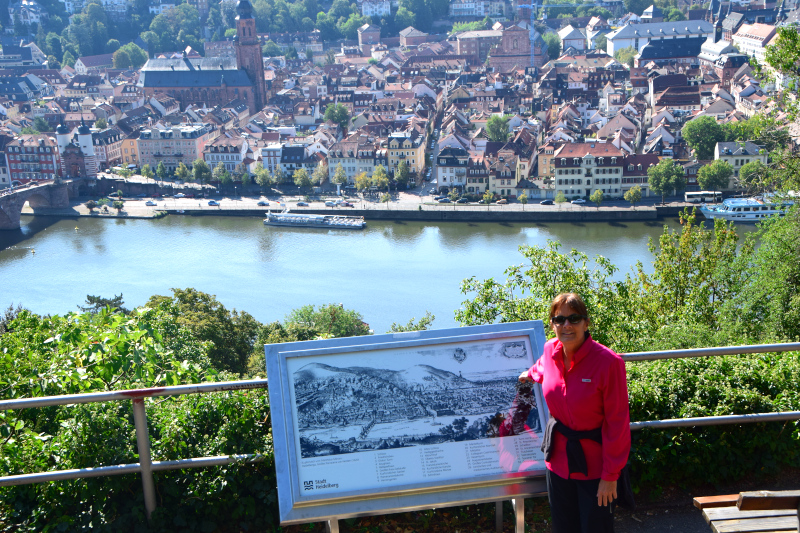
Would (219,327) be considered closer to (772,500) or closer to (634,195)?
(772,500)

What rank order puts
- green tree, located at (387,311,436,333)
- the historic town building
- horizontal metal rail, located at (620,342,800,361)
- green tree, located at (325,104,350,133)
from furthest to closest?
1. the historic town building
2. green tree, located at (325,104,350,133)
3. green tree, located at (387,311,436,333)
4. horizontal metal rail, located at (620,342,800,361)

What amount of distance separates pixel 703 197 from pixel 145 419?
1802 cm

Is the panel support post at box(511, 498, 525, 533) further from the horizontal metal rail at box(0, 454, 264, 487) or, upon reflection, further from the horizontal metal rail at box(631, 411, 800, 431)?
the horizontal metal rail at box(0, 454, 264, 487)

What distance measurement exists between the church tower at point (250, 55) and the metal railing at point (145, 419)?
32.2 metres

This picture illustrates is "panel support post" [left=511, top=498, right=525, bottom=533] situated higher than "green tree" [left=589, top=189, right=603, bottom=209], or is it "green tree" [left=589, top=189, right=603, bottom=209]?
"panel support post" [left=511, top=498, right=525, bottom=533]

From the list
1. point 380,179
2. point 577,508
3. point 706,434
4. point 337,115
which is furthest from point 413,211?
point 577,508

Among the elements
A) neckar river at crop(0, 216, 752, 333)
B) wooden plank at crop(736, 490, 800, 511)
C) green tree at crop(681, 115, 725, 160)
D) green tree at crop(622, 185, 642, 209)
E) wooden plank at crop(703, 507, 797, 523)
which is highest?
wooden plank at crop(736, 490, 800, 511)

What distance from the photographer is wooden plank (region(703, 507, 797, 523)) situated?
3.64 ft

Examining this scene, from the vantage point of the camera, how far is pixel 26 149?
2428cm

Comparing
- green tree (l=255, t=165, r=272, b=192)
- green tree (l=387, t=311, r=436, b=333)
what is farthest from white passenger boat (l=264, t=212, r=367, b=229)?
green tree (l=387, t=311, r=436, b=333)

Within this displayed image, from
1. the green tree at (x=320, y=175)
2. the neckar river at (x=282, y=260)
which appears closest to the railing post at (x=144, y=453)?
the neckar river at (x=282, y=260)

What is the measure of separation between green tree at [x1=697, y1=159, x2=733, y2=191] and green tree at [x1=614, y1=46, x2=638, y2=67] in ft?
54.4

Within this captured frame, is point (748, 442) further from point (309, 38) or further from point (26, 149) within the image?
point (309, 38)

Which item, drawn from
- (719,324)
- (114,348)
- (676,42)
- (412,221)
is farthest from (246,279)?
(676,42)
